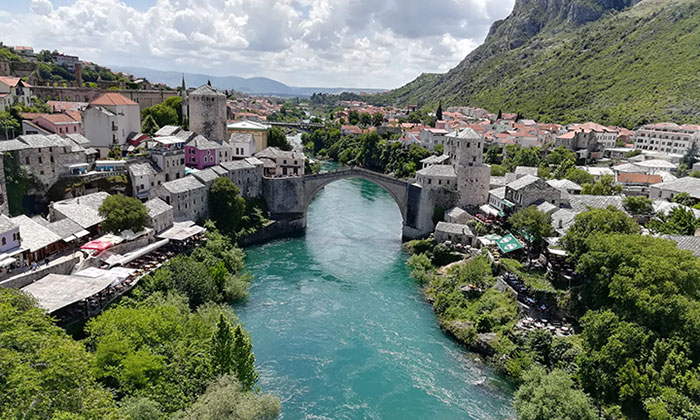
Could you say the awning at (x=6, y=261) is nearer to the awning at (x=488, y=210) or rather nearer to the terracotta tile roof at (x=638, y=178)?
the awning at (x=488, y=210)

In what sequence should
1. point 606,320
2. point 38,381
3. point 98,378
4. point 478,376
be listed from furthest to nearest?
1. point 478,376
2. point 606,320
3. point 98,378
4. point 38,381

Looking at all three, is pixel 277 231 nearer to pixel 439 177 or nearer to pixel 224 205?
pixel 224 205

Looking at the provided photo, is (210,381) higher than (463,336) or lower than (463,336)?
higher

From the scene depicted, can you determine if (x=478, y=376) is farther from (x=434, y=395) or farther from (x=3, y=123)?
(x=3, y=123)

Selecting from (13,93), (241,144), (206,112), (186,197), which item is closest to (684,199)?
(186,197)

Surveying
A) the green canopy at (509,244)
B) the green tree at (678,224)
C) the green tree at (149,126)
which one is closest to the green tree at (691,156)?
the green tree at (678,224)

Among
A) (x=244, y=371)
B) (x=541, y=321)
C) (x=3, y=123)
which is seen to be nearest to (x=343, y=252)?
(x=541, y=321)

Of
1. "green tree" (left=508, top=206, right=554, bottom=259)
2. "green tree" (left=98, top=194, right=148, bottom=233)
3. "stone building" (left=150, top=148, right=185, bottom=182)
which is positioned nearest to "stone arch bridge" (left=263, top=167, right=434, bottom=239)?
"stone building" (left=150, top=148, right=185, bottom=182)
